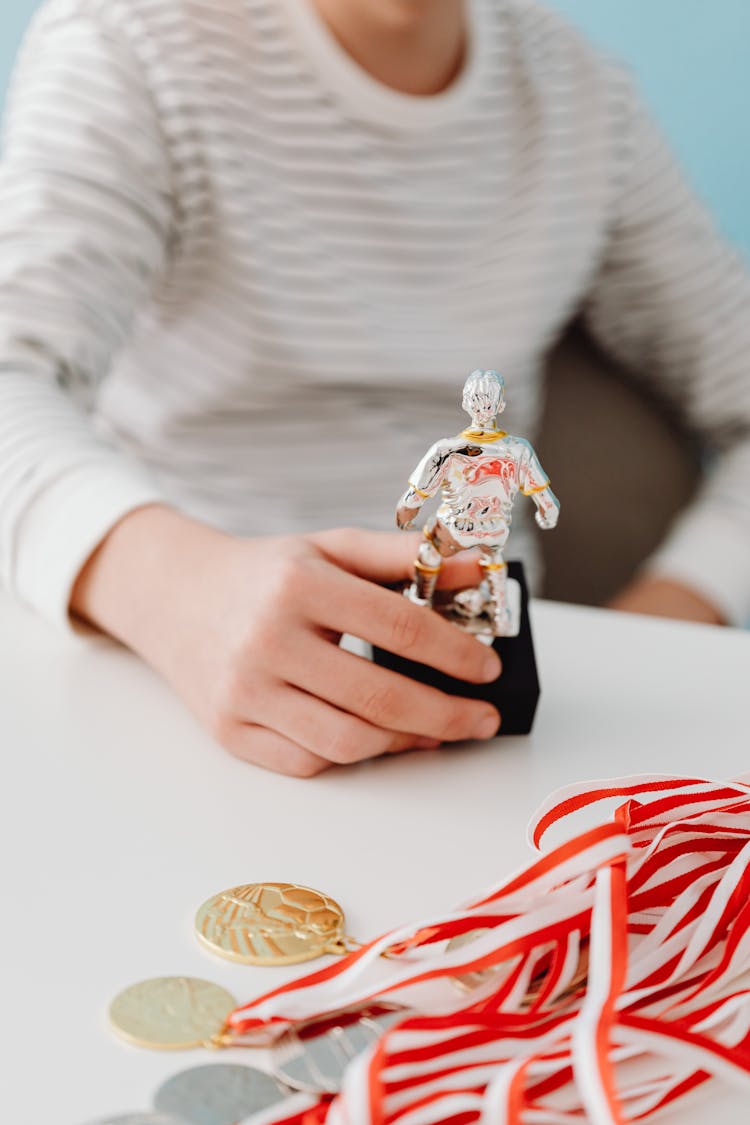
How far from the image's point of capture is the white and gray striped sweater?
76 centimetres

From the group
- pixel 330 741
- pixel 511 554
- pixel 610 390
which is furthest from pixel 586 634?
pixel 610 390

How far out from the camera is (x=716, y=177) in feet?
4.23

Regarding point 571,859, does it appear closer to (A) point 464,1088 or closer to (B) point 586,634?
(A) point 464,1088

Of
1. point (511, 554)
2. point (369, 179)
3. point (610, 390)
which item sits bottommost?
point (511, 554)

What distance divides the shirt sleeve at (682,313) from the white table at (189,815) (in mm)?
409

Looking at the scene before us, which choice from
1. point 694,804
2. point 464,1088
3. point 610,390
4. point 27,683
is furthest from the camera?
point 610,390

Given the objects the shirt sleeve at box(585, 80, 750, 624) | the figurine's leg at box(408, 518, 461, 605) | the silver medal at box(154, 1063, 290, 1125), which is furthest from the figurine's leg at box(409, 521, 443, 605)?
the shirt sleeve at box(585, 80, 750, 624)

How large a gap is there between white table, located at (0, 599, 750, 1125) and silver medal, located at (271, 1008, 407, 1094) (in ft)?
0.06

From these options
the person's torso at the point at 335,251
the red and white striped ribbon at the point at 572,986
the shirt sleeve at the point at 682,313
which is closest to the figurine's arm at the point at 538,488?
the red and white striped ribbon at the point at 572,986

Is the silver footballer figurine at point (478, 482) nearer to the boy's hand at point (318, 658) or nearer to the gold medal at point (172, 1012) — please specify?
the boy's hand at point (318, 658)

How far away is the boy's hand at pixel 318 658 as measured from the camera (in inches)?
19.7

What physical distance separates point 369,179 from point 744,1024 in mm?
668

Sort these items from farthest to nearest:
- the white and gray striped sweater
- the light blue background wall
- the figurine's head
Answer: the light blue background wall → the white and gray striped sweater → the figurine's head

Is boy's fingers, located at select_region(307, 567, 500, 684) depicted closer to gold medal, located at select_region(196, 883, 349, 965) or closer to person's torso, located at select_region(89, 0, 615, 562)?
gold medal, located at select_region(196, 883, 349, 965)
